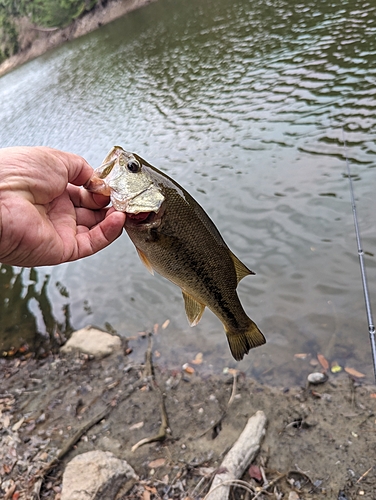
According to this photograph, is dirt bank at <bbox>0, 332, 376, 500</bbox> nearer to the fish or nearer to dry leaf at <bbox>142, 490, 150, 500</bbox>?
dry leaf at <bbox>142, 490, 150, 500</bbox>

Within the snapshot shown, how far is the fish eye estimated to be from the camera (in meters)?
2.59

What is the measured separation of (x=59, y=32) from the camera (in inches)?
1930

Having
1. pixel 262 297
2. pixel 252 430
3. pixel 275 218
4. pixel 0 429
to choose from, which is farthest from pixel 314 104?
pixel 0 429

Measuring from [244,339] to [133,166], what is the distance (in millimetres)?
1620

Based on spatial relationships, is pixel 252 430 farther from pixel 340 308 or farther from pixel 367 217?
pixel 367 217

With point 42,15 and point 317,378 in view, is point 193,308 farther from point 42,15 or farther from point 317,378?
point 42,15

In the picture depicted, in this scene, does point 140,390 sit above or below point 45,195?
below

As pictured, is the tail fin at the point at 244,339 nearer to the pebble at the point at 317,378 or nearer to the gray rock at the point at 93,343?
the pebble at the point at 317,378

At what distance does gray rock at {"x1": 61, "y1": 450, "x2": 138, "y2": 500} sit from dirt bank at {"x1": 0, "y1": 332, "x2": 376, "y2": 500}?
5.6 inches

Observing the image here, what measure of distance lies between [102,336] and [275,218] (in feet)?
12.8

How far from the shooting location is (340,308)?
18.4 feet

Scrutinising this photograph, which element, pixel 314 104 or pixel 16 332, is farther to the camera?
pixel 314 104

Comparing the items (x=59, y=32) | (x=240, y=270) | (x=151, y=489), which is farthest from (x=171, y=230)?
(x=59, y=32)

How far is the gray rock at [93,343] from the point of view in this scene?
623cm
